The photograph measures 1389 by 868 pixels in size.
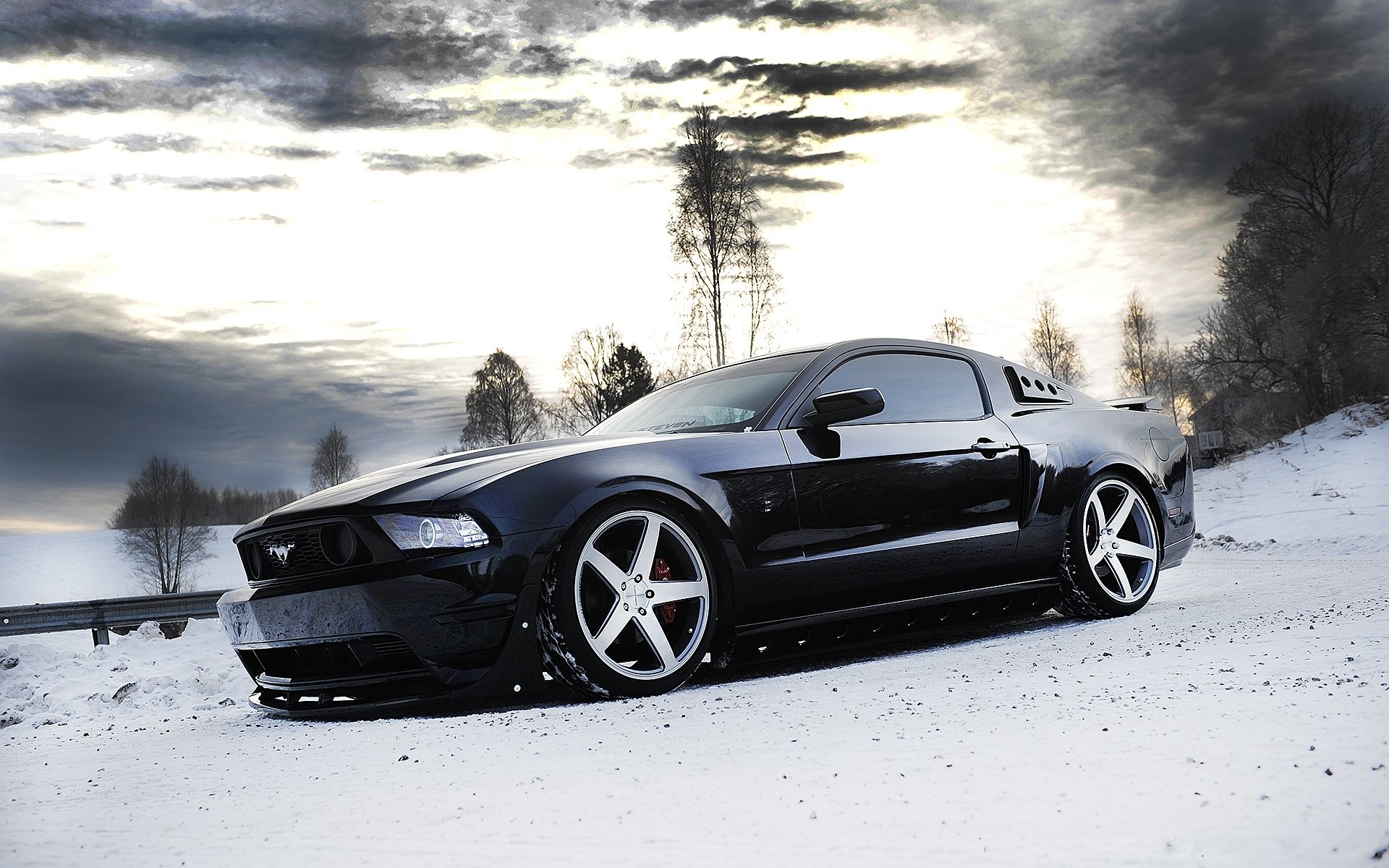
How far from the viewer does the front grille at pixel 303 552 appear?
12.3ft

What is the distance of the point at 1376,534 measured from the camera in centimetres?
977

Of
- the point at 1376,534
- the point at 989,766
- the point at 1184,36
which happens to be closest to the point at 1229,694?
the point at 989,766

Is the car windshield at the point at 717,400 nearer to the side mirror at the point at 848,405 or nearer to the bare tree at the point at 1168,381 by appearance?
the side mirror at the point at 848,405

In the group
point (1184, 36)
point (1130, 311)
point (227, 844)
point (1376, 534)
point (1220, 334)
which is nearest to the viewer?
point (227, 844)

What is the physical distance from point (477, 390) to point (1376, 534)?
3806 centimetres

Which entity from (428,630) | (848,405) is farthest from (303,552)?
(848,405)

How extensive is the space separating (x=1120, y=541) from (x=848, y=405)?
2236mm

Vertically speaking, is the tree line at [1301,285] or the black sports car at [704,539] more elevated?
the tree line at [1301,285]

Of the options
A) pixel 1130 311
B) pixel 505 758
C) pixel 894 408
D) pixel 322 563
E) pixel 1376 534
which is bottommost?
pixel 1376 534

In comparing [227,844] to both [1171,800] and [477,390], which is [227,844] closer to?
[1171,800]

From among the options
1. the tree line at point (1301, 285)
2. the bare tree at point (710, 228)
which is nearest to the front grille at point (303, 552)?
the bare tree at point (710, 228)

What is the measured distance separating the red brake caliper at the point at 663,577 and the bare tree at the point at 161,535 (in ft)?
164

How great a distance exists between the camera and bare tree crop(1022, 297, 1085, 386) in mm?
59031

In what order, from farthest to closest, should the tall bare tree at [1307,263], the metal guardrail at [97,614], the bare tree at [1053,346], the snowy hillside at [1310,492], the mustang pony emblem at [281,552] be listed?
the bare tree at [1053,346] < the tall bare tree at [1307,263] < the snowy hillside at [1310,492] < the metal guardrail at [97,614] < the mustang pony emblem at [281,552]
